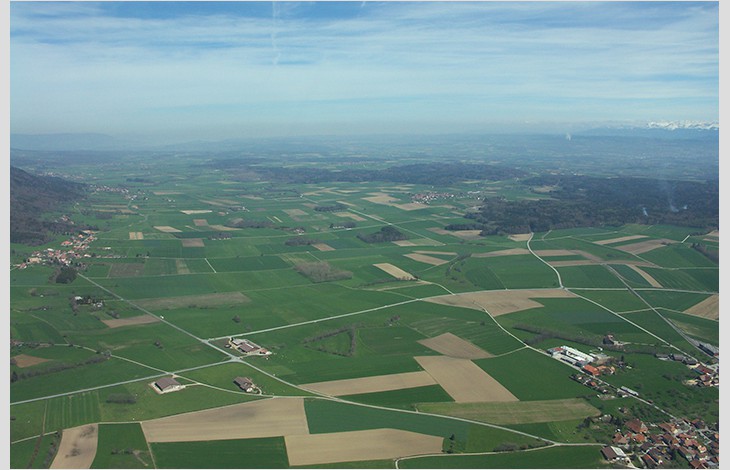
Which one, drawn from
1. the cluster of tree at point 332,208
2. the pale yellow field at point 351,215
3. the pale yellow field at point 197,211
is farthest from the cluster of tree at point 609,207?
the pale yellow field at point 197,211

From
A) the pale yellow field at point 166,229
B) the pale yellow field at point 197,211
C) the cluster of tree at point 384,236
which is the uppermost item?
the pale yellow field at point 197,211

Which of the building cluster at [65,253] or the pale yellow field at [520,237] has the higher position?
the building cluster at [65,253]

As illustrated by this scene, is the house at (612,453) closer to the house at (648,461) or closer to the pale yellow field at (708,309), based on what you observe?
the house at (648,461)

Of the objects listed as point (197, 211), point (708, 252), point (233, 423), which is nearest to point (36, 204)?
point (197, 211)

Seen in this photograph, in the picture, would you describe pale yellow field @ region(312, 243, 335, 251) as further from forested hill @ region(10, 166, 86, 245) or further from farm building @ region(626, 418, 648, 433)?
farm building @ region(626, 418, 648, 433)

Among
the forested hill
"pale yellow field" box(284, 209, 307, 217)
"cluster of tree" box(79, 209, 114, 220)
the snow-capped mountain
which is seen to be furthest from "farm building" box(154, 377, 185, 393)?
the snow-capped mountain

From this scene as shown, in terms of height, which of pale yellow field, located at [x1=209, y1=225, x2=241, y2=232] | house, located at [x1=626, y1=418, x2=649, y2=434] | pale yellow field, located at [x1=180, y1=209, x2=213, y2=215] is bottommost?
house, located at [x1=626, y1=418, x2=649, y2=434]
